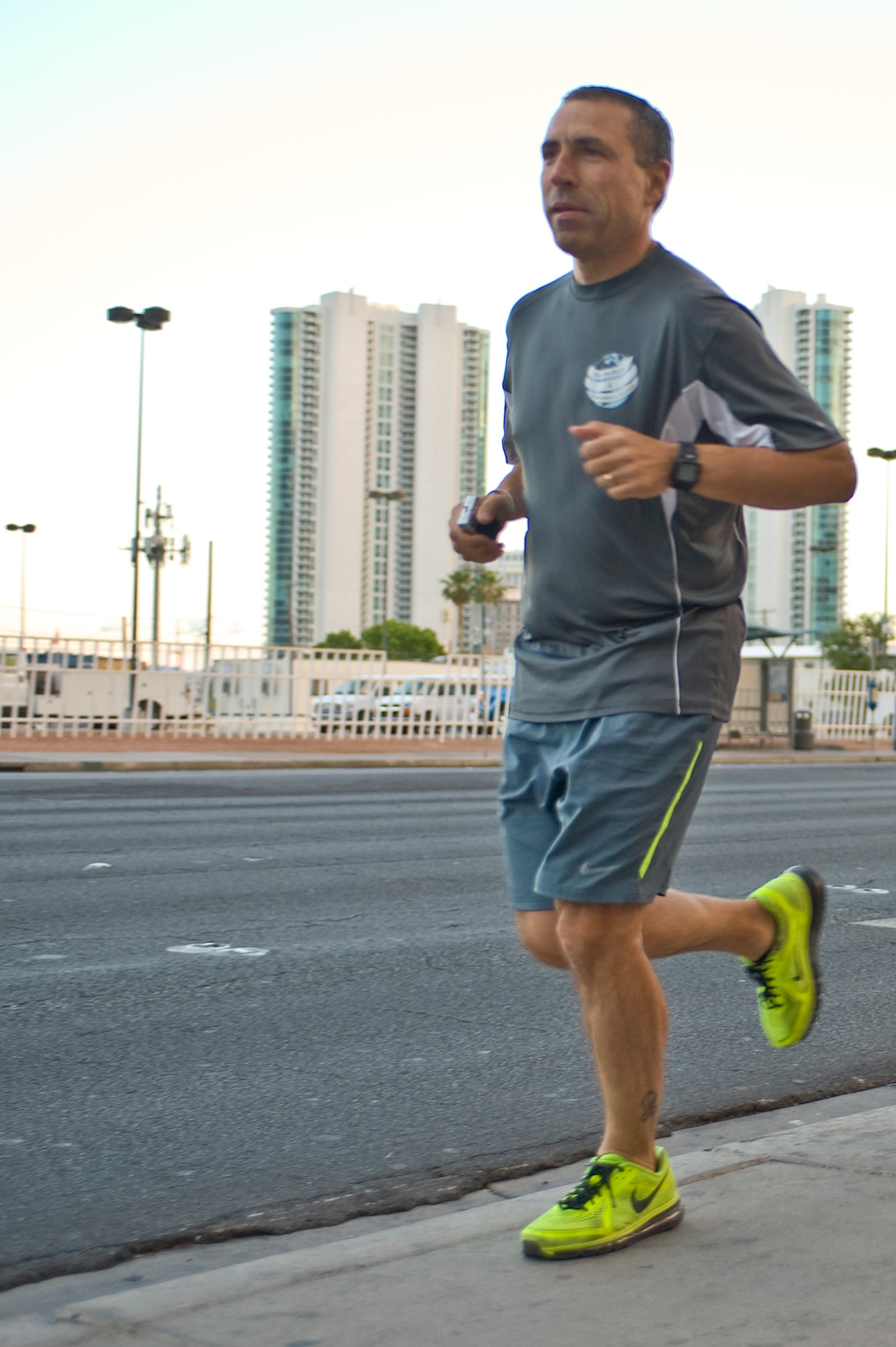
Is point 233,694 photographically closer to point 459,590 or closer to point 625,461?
point 625,461

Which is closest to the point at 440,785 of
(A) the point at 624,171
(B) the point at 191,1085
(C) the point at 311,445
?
(B) the point at 191,1085

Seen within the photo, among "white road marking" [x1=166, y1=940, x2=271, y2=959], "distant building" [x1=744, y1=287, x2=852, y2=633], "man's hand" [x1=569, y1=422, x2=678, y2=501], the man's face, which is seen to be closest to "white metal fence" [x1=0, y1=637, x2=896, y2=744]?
"white road marking" [x1=166, y1=940, x2=271, y2=959]

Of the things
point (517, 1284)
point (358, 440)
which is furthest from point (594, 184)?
point (358, 440)

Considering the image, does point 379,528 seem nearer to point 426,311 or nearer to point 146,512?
point 426,311

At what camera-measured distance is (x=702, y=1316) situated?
2428 millimetres

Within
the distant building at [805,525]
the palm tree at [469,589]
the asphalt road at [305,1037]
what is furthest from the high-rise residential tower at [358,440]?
the asphalt road at [305,1037]

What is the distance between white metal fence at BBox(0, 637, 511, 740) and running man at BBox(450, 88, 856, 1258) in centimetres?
1918

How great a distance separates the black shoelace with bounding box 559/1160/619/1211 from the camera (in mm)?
2791

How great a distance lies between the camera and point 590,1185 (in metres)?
2.82

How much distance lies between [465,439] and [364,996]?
402ft

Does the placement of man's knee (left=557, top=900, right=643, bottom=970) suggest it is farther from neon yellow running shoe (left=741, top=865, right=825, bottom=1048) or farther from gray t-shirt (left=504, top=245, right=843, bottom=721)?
neon yellow running shoe (left=741, top=865, right=825, bottom=1048)

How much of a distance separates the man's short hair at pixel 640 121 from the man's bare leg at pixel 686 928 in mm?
1420

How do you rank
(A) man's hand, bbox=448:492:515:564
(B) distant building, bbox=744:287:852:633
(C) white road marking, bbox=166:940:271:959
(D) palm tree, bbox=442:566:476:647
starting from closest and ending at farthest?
(A) man's hand, bbox=448:492:515:564, (C) white road marking, bbox=166:940:271:959, (D) palm tree, bbox=442:566:476:647, (B) distant building, bbox=744:287:852:633

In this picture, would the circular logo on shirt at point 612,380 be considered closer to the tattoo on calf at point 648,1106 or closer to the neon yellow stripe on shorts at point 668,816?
the neon yellow stripe on shorts at point 668,816
